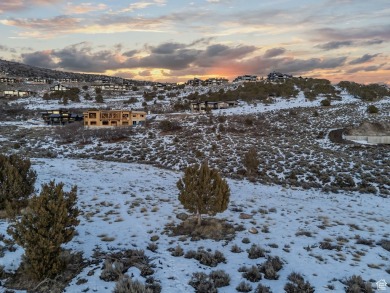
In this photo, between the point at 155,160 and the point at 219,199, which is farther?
the point at 155,160

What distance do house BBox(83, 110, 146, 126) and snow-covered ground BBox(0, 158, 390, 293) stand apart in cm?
4323

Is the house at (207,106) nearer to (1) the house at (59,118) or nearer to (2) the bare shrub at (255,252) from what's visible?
(1) the house at (59,118)

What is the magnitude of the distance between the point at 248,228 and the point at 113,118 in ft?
196

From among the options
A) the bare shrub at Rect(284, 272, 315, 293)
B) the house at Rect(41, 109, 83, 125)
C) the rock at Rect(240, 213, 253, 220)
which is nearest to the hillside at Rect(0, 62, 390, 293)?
the bare shrub at Rect(284, 272, 315, 293)

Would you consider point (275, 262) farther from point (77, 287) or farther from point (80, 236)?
point (80, 236)

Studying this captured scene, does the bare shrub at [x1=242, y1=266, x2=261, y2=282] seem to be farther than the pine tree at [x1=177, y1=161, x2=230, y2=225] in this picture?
No

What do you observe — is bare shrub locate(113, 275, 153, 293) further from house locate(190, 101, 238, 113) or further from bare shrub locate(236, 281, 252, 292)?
house locate(190, 101, 238, 113)

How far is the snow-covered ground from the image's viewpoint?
10.0 meters

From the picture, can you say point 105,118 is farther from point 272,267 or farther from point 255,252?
point 272,267

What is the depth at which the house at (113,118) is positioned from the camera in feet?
221

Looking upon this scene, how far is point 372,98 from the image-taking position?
274ft

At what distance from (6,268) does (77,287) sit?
109 inches

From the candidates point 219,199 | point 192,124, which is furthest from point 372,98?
point 219,199

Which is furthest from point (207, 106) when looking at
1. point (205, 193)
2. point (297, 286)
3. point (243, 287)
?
point (243, 287)
